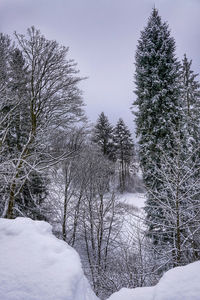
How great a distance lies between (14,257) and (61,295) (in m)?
0.91

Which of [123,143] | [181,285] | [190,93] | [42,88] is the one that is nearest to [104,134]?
[123,143]

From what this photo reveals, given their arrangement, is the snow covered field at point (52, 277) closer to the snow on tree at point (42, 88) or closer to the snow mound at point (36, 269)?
Result: the snow mound at point (36, 269)

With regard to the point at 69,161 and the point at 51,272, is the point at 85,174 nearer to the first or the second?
the point at 69,161

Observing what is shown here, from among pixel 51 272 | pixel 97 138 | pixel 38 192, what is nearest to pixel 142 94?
pixel 38 192

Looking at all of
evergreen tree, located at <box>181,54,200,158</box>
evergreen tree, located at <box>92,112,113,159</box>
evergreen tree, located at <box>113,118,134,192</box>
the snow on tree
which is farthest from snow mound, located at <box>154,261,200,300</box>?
evergreen tree, located at <box>113,118,134,192</box>

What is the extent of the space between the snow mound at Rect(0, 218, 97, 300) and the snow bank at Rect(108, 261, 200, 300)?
25.2 inches

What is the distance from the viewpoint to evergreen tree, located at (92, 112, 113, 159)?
73.7 feet

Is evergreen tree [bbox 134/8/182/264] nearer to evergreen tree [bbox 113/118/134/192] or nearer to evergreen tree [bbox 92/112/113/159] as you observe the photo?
evergreen tree [bbox 92/112/113/159]

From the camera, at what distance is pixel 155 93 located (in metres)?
8.45

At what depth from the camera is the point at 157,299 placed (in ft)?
5.35

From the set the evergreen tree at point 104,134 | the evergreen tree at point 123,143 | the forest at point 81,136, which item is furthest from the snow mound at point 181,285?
the evergreen tree at point 123,143

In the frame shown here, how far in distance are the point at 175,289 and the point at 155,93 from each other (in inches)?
340

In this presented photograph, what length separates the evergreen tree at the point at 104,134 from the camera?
73.7 ft

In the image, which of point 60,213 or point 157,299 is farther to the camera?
point 60,213
